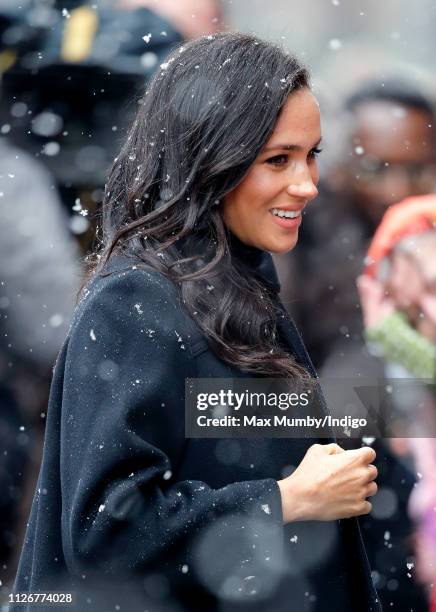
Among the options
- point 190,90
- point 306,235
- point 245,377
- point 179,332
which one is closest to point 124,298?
point 179,332

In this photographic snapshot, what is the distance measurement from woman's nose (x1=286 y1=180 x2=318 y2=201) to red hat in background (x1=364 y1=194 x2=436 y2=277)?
993 millimetres

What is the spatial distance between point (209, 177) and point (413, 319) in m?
1.17

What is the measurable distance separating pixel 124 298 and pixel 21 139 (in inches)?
49.5

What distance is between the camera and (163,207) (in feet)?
4.50

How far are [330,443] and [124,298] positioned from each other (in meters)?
0.42

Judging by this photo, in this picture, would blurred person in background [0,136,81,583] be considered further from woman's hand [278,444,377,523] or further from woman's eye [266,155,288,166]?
woman's hand [278,444,377,523]

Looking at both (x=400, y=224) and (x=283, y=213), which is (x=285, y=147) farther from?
(x=400, y=224)

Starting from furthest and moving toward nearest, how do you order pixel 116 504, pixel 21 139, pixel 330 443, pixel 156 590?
pixel 21 139 → pixel 330 443 → pixel 156 590 → pixel 116 504

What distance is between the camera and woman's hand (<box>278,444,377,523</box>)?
1303 mm

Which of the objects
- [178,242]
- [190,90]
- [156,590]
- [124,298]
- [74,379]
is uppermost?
[190,90]

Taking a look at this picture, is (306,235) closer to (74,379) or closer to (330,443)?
(330,443)

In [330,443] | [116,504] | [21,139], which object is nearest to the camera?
[116,504]

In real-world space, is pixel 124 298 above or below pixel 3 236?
below

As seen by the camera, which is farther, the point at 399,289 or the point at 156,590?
the point at 399,289
